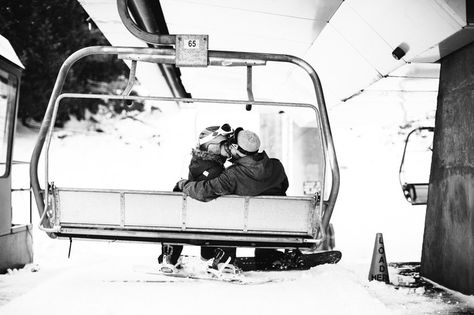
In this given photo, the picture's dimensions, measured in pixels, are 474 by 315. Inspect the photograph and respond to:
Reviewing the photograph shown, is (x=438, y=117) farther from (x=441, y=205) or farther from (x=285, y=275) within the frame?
(x=285, y=275)

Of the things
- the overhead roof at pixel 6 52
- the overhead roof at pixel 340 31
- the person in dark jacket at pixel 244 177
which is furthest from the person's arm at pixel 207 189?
the overhead roof at pixel 6 52

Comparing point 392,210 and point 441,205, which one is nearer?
point 441,205

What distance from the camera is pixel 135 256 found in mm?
7840

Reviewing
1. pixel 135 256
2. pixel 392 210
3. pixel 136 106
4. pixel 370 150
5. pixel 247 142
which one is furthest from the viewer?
pixel 136 106

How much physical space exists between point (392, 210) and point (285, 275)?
11.9m

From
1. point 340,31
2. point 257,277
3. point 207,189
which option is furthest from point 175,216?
point 340,31

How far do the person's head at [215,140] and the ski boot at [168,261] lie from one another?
1170mm

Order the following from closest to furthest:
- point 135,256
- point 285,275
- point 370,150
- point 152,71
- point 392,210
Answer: point 285,275 < point 135,256 < point 152,71 < point 392,210 < point 370,150

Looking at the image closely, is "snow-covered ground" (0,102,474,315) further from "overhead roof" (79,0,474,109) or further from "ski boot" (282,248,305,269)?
"overhead roof" (79,0,474,109)

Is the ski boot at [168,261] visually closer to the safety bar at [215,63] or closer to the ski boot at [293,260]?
the ski boot at [293,260]

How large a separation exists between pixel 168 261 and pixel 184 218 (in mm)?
1125

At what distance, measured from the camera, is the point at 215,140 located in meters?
5.02

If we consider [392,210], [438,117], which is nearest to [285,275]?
[438,117]

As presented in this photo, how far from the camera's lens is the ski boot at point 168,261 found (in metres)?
5.24
